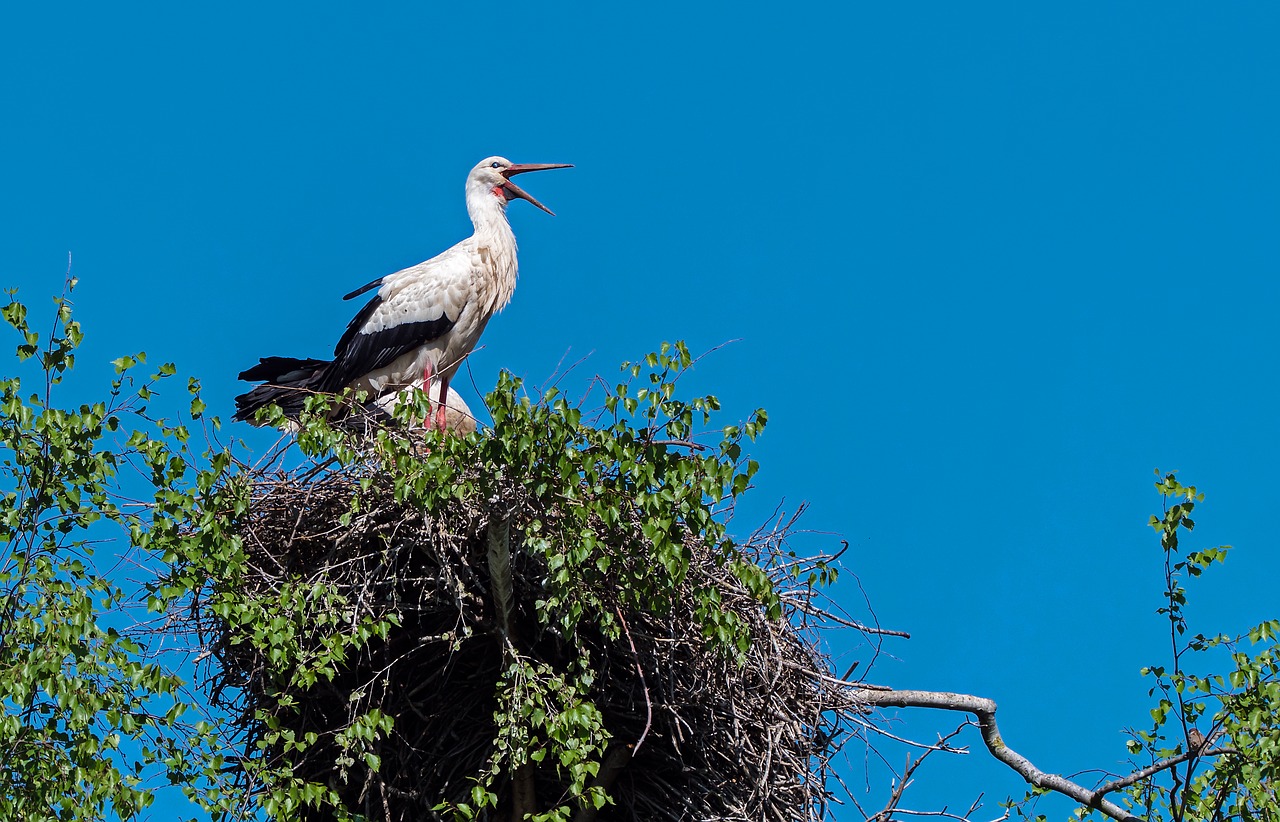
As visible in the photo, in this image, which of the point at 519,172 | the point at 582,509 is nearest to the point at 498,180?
the point at 519,172

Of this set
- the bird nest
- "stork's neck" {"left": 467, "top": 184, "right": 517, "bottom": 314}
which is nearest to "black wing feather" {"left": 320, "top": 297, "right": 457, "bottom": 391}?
"stork's neck" {"left": 467, "top": 184, "right": 517, "bottom": 314}

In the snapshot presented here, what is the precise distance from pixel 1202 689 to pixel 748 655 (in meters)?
1.75

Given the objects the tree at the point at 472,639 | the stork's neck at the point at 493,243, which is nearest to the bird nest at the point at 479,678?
the tree at the point at 472,639

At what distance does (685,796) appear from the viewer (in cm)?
693

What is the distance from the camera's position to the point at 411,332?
998cm

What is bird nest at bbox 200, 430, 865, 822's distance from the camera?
22.2ft

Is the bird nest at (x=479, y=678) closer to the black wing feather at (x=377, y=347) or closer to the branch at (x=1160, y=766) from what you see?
the branch at (x=1160, y=766)

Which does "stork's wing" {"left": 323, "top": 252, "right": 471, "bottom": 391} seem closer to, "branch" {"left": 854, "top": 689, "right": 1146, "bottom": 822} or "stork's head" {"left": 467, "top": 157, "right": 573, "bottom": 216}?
"stork's head" {"left": 467, "top": 157, "right": 573, "bottom": 216}

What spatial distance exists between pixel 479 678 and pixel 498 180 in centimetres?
468

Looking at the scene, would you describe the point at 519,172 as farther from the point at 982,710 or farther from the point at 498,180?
the point at 982,710

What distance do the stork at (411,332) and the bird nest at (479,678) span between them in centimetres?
284

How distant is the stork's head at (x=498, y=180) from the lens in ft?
35.7

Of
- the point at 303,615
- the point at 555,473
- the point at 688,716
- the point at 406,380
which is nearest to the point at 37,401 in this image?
the point at 303,615

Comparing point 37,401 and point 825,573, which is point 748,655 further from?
point 37,401
